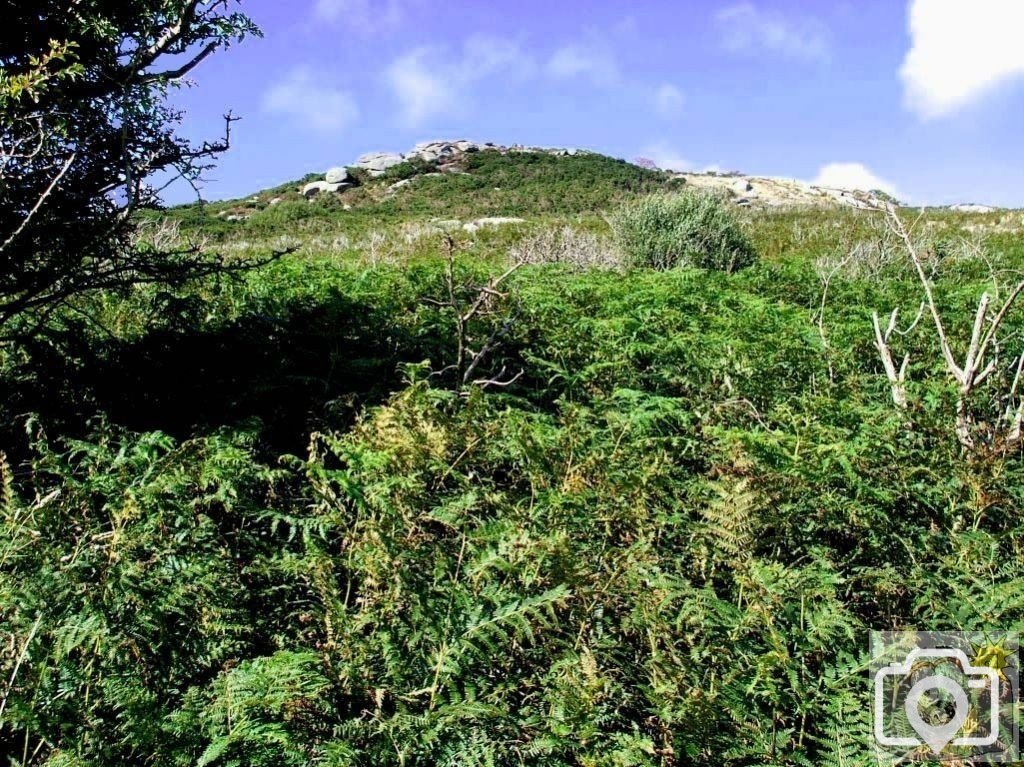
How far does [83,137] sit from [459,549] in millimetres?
3109

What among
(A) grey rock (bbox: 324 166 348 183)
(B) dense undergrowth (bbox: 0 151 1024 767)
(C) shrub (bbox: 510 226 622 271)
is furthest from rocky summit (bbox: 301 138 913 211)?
(B) dense undergrowth (bbox: 0 151 1024 767)

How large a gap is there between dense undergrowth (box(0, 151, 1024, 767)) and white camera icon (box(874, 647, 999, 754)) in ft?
0.37

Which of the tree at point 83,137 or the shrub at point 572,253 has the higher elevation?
the shrub at point 572,253

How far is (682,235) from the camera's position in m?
13.5

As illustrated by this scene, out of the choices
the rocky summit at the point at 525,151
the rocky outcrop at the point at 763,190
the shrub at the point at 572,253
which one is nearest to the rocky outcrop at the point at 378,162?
the rocky summit at the point at 525,151

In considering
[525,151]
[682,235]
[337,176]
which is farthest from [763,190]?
[682,235]

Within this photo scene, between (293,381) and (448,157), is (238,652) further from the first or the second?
(448,157)

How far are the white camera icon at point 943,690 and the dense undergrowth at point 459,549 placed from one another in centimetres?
11

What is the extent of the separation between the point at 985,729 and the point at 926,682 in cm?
21

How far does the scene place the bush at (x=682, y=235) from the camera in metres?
13.5

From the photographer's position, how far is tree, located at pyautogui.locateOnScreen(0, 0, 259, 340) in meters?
3.83

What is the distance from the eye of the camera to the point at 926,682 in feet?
8.63

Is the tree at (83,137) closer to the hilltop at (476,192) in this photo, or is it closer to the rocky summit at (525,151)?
the hilltop at (476,192)

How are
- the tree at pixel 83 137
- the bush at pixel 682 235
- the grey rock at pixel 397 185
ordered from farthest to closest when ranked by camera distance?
the grey rock at pixel 397 185 < the bush at pixel 682 235 < the tree at pixel 83 137
